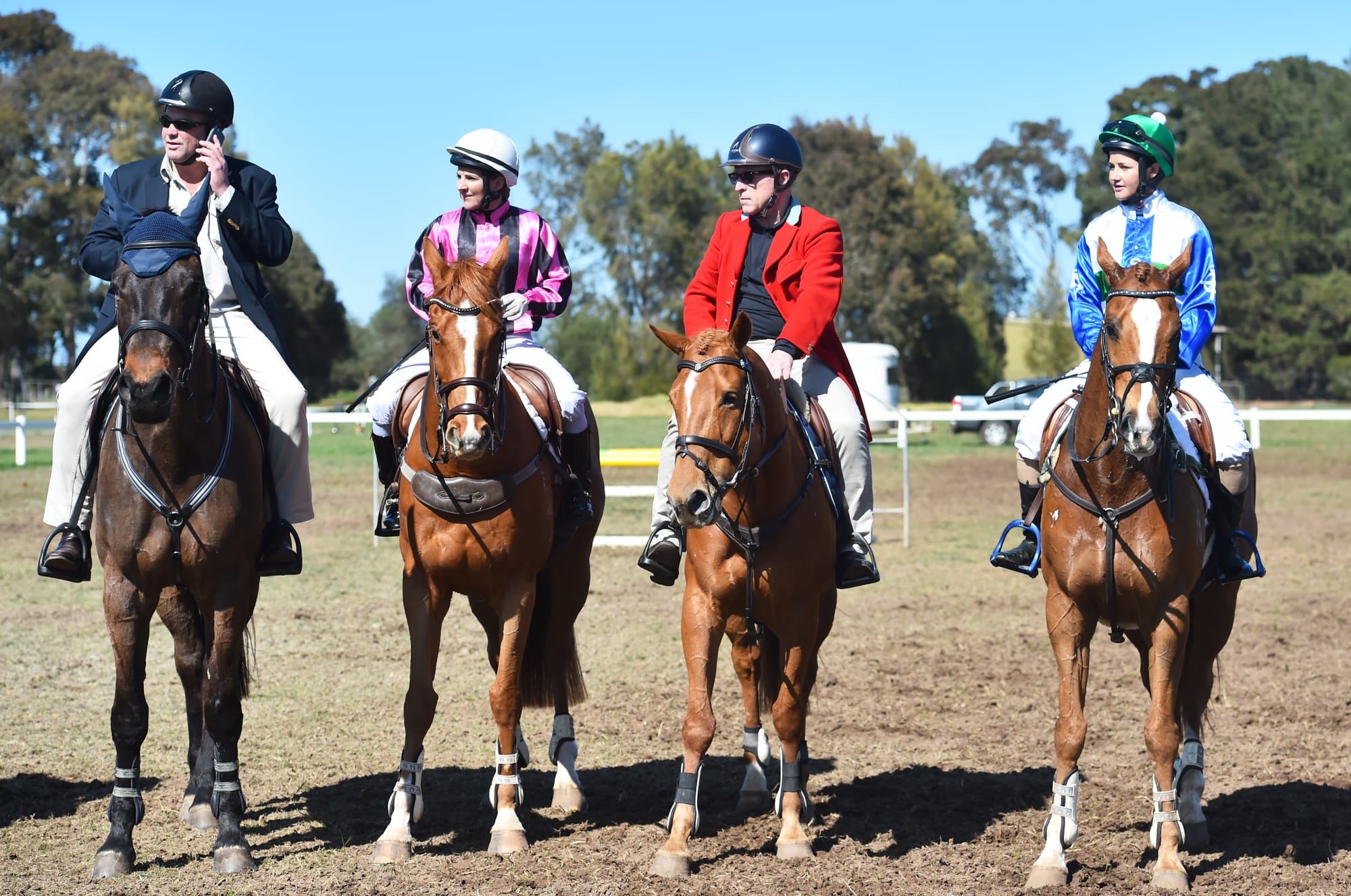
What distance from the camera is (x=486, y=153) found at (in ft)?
21.5

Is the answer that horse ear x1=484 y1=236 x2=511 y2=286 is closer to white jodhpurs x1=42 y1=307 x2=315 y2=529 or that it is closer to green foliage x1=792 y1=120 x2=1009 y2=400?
white jodhpurs x1=42 y1=307 x2=315 y2=529

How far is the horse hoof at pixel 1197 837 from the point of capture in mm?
5926

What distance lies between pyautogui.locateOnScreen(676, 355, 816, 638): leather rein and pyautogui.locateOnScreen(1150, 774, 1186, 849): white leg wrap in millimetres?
1844

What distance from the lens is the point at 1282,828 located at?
6.07m

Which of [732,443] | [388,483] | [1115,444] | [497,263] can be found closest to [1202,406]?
[1115,444]

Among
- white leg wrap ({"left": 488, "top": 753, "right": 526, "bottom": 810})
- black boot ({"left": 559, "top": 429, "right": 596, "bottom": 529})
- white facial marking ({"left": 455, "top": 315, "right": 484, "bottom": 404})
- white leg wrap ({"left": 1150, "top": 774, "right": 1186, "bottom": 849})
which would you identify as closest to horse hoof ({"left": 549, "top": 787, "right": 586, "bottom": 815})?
white leg wrap ({"left": 488, "top": 753, "right": 526, "bottom": 810})

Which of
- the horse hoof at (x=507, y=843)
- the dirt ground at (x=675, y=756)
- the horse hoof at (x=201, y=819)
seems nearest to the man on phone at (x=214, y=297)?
the horse hoof at (x=201, y=819)

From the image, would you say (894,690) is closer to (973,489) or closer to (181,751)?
(181,751)

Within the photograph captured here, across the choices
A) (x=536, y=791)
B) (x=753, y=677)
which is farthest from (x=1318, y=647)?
(x=536, y=791)

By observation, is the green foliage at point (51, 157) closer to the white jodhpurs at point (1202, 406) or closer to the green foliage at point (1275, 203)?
the green foliage at point (1275, 203)

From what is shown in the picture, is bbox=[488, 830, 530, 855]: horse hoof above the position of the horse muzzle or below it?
below

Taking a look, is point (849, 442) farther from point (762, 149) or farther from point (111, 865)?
point (111, 865)

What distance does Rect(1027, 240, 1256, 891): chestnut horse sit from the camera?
5285 mm

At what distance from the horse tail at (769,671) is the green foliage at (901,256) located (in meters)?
55.6
